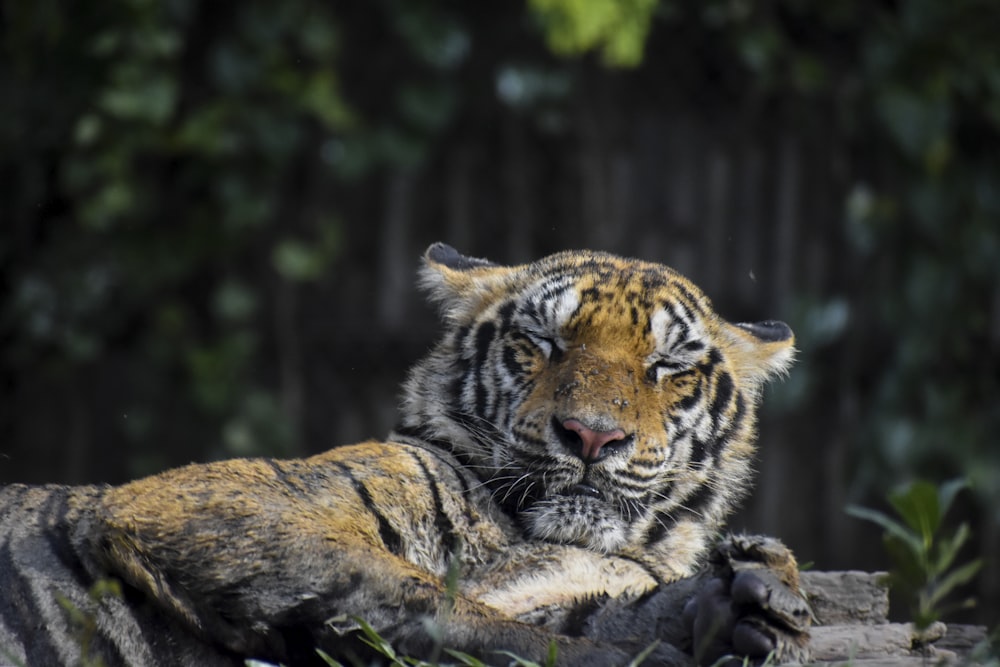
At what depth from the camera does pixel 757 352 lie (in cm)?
433

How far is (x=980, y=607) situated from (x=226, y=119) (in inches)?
206

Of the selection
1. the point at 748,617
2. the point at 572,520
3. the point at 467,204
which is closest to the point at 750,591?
the point at 748,617

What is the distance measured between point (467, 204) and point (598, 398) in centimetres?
439

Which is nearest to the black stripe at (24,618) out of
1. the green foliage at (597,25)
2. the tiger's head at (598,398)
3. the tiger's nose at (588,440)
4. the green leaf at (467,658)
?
the green leaf at (467,658)

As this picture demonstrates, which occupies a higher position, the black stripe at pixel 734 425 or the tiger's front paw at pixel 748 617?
the black stripe at pixel 734 425

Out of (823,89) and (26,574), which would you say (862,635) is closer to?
(26,574)

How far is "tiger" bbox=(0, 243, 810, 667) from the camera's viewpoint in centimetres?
296

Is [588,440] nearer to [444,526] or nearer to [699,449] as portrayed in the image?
[444,526]

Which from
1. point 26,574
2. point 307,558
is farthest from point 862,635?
point 26,574

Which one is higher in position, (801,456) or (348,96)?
(348,96)

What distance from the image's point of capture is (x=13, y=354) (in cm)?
752

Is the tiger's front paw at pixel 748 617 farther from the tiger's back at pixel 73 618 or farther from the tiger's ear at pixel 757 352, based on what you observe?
the tiger's ear at pixel 757 352

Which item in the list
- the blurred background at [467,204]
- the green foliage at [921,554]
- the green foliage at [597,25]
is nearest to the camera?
the green foliage at [921,554]

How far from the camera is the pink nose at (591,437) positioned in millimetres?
3543
